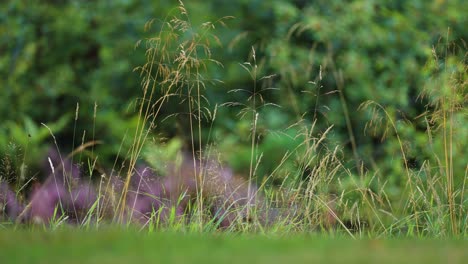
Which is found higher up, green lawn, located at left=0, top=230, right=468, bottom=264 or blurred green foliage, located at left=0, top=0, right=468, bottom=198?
green lawn, located at left=0, top=230, right=468, bottom=264

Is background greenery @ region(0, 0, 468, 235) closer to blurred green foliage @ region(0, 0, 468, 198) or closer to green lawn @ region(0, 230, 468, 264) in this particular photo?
blurred green foliage @ region(0, 0, 468, 198)

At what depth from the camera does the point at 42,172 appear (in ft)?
22.3

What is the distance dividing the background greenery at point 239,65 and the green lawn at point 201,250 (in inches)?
145

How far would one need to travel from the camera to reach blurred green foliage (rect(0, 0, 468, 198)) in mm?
7121

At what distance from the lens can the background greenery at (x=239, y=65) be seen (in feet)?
23.3

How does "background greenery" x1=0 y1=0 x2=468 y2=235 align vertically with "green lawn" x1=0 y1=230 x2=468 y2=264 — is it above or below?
below

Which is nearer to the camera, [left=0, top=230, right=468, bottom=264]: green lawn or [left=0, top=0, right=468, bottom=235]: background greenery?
[left=0, top=230, right=468, bottom=264]: green lawn

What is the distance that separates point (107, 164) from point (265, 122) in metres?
1.36

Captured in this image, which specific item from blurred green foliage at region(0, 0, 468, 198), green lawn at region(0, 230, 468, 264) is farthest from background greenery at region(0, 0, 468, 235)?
green lawn at region(0, 230, 468, 264)

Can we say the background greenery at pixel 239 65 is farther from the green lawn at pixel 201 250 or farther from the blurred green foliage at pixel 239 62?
the green lawn at pixel 201 250

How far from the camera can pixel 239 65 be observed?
7.32m

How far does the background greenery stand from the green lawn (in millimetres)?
3673

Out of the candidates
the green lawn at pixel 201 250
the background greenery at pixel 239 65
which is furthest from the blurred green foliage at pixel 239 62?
the green lawn at pixel 201 250

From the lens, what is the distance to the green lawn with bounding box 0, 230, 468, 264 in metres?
2.79
